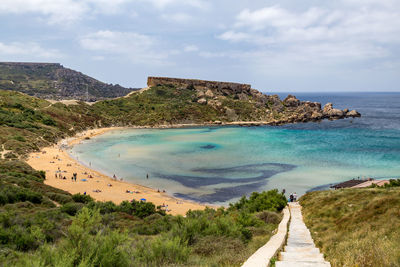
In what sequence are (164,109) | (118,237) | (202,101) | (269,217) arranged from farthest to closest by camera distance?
(202,101), (164,109), (269,217), (118,237)

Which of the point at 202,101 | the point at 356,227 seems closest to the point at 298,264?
the point at 356,227

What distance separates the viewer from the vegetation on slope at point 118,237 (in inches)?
217

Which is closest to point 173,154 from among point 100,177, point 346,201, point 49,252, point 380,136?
point 100,177

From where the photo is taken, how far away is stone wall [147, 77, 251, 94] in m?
133

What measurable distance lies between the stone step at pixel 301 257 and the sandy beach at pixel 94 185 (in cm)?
1475

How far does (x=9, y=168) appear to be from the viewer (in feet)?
80.7

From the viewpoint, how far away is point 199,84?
441 feet

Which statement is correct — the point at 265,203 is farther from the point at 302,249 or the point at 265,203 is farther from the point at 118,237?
the point at 118,237

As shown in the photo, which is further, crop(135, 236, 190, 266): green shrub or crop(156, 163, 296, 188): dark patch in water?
crop(156, 163, 296, 188): dark patch in water

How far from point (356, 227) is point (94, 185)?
26.2 metres

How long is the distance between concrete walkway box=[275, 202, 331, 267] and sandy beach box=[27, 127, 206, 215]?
453 inches

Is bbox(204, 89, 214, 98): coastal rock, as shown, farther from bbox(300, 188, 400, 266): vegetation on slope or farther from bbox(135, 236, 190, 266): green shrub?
bbox(135, 236, 190, 266): green shrub

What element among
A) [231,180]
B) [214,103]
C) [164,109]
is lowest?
[231,180]

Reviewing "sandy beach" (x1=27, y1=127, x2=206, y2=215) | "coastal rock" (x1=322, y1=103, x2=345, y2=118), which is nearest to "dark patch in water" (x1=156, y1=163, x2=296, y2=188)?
"sandy beach" (x1=27, y1=127, x2=206, y2=215)
